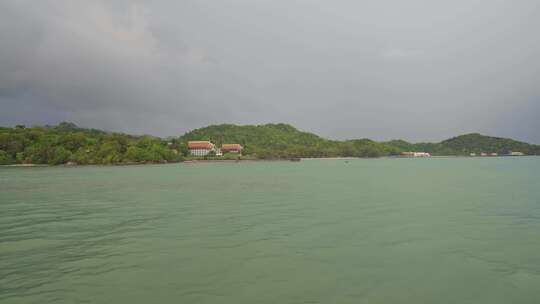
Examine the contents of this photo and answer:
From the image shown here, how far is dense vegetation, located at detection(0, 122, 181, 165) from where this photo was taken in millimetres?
99438

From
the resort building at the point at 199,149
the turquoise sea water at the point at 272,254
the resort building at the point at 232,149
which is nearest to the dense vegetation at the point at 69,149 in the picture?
the resort building at the point at 199,149

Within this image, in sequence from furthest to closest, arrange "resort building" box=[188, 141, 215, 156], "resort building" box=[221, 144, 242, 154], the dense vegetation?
"resort building" box=[221, 144, 242, 154] < "resort building" box=[188, 141, 215, 156] < the dense vegetation

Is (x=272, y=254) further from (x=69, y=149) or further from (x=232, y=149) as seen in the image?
(x=232, y=149)

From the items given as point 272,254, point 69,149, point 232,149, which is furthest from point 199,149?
point 272,254

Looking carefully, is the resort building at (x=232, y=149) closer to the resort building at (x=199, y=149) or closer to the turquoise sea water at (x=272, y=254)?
the resort building at (x=199, y=149)

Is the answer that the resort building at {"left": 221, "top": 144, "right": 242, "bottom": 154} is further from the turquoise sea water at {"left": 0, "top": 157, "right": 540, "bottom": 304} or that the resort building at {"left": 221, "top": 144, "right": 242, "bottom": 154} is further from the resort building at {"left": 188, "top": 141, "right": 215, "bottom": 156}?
the turquoise sea water at {"left": 0, "top": 157, "right": 540, "bottom": 304}

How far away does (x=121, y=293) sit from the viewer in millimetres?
7355

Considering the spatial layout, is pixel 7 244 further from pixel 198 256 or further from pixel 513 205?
pixel 513 205

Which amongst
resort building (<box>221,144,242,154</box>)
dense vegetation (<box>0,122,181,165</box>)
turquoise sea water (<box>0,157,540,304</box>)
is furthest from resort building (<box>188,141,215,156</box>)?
turquoise sea water (<box>0,157,540,304</box>)

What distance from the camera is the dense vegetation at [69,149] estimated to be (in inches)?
3915

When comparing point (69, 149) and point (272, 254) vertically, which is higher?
point (69, 149)

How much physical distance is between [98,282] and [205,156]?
136170 mm

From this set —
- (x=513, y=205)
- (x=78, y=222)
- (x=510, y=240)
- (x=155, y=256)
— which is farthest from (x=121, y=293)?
(x=513, y=205)

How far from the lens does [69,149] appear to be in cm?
10744
